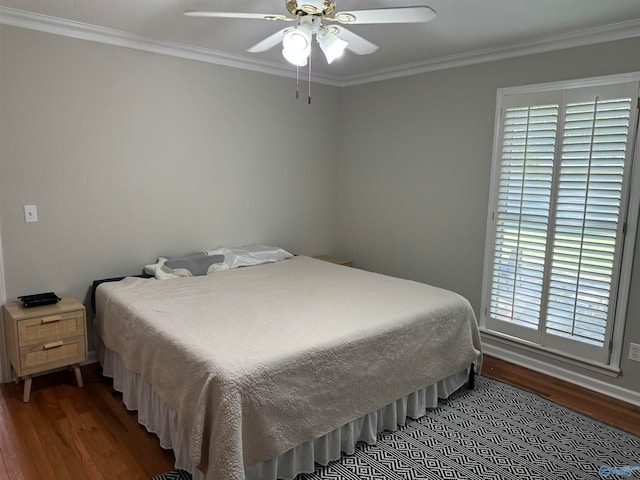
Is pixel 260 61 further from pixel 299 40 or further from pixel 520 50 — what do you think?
pixel 520 50

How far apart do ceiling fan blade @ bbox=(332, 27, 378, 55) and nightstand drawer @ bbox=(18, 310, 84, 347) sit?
2312mm

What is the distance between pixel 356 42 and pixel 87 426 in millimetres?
2621

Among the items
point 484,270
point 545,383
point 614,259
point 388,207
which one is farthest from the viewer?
point 388,207

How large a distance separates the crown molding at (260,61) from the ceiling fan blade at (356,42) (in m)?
1.37

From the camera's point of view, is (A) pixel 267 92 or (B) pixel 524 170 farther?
(A) pixel 267 92

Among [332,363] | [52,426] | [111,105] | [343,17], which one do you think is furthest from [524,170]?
[52,426]

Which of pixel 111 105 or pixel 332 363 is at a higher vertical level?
pixel 111 105

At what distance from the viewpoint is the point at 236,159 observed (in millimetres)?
3992

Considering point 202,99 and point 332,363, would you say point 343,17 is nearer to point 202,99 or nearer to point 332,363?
point 332,363

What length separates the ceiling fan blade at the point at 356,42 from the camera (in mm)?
2361

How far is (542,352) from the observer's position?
3.32 meters

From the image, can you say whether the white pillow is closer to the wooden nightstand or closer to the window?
the wooden nightstand

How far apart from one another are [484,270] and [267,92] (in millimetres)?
2476

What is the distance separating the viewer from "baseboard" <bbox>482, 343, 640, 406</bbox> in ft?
9.73
